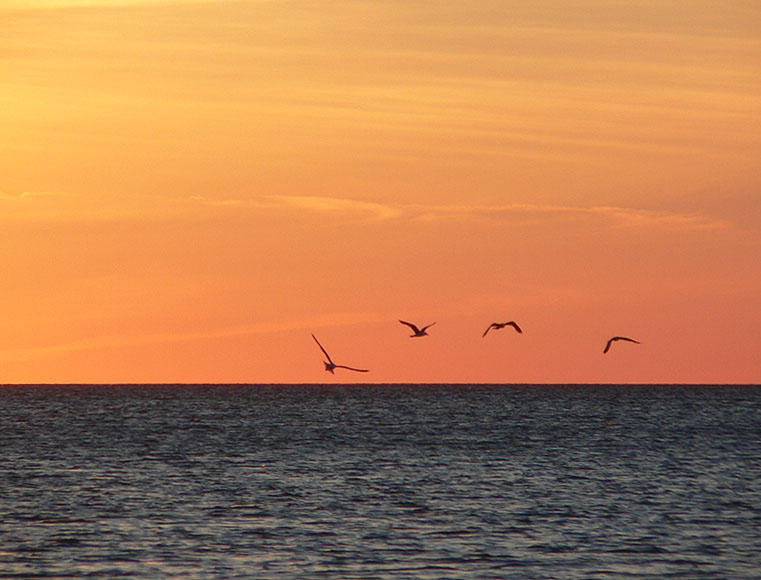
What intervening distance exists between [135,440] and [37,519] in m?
61.6

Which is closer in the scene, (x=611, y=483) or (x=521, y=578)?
(x=521, y=578)

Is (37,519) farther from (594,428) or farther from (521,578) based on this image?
(594,428)

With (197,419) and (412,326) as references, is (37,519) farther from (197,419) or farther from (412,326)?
(197,419)

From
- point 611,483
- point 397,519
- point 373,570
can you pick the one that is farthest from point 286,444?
point 373,570

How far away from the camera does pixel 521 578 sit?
44219mm

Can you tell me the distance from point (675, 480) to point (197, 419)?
327ft

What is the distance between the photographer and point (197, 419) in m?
170

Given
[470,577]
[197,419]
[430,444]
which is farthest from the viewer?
[197,419]

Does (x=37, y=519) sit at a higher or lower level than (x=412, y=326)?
lower

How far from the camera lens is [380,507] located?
61969 mm

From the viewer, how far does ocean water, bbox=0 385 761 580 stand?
46.7 metres

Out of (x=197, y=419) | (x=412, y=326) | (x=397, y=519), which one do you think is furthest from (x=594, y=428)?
(x=397, y=519)

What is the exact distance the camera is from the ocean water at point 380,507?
46719 millimetres

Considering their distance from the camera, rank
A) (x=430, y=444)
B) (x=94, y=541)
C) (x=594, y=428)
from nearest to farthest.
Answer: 1. (x=94, y=541)
2. (x=430, y=444)
3. (x=594, y=428)
